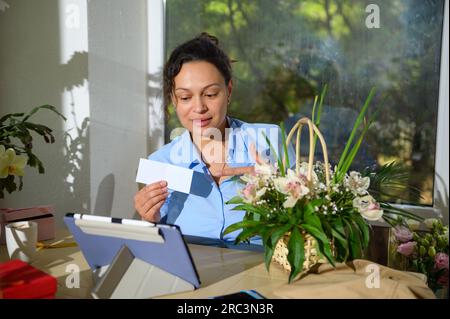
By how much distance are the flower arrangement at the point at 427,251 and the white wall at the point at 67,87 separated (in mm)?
1225

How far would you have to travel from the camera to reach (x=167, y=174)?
1397 millimetres

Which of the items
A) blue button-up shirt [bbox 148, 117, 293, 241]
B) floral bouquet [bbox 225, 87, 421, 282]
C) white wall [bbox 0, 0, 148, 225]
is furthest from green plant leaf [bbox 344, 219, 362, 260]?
white wall [bbox 0, 0, 148, 225]

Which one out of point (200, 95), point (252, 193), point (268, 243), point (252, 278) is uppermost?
point (200, 95)

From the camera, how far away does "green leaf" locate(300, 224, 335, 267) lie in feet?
3.54

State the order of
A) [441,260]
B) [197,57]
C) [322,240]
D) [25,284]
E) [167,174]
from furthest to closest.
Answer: [197,57] < [441,260] < [167,174] < [322,240] < [25,284]

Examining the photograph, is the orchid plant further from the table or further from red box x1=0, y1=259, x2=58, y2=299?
red box x1=0, y1=259, x2=58, y2=299

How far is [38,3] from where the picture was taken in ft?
6.24

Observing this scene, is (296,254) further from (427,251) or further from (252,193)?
(427,251)

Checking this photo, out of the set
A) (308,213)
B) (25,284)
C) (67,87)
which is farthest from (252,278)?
(67,87)

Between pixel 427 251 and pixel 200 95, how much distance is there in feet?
3.30

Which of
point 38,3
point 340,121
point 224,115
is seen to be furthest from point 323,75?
point 38,3

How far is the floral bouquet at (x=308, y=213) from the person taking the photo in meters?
1.09
